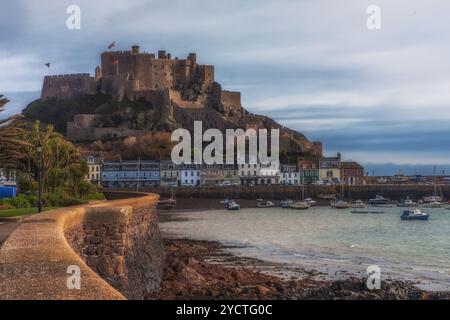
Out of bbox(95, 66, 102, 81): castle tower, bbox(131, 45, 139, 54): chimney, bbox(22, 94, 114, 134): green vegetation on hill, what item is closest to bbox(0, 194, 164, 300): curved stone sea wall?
bbox(22, 94, 114, 134): green vegetation on hill

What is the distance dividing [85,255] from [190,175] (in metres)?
106

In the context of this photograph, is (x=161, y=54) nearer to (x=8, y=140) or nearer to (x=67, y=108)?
(x=67, y=108)

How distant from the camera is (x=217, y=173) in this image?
403ft

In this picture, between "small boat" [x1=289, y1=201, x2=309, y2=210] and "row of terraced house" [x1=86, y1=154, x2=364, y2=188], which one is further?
"row of terraced house" [x1=86, y1=154, x2=364, y2=188]

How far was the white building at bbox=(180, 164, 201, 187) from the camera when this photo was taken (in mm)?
119363

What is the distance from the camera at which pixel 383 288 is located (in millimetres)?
24047

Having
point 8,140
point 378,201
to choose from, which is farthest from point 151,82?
point 8,140

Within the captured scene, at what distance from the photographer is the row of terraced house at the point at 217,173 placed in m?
116

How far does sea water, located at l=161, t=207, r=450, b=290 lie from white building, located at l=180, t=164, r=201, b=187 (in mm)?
44581

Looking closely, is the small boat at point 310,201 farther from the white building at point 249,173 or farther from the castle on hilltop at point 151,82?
the castle on hilltop at point 151,82

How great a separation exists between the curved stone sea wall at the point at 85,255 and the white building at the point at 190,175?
302 feet

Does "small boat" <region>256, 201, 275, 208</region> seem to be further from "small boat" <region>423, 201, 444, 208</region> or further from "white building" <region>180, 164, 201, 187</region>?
"small boat" <region>423, 201, 444, 208</region>

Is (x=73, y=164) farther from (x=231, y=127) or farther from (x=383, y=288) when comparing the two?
(x=231, y=127)
